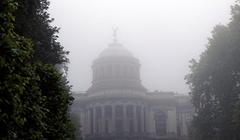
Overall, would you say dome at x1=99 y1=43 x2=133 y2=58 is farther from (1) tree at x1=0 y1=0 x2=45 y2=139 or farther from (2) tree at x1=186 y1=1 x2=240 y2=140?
(1) tree at x1=0 y1=0 x2=45 y2=139

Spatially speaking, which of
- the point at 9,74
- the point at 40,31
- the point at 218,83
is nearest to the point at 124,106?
the point at 218,83

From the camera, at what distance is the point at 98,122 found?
249 ft

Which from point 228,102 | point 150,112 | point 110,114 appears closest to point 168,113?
point 150,112

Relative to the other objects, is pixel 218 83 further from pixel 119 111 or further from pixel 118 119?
pixel 118 119

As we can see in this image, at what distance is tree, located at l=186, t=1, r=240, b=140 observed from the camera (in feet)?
99.1

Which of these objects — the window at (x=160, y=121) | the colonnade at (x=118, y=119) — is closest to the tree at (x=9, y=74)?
the colonnade at (x=118, y=119)

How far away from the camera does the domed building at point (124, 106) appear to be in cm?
7456

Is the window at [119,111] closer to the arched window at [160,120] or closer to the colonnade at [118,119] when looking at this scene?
the colonnade at [118,119]

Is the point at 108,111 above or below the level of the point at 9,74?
above

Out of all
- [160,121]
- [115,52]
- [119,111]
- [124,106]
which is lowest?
[160,121]

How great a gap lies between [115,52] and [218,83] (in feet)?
171

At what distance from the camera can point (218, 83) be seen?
3177 cm

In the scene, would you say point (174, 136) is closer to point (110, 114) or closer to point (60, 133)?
point (110, 114)

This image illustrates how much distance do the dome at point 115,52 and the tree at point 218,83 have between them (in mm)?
48989
